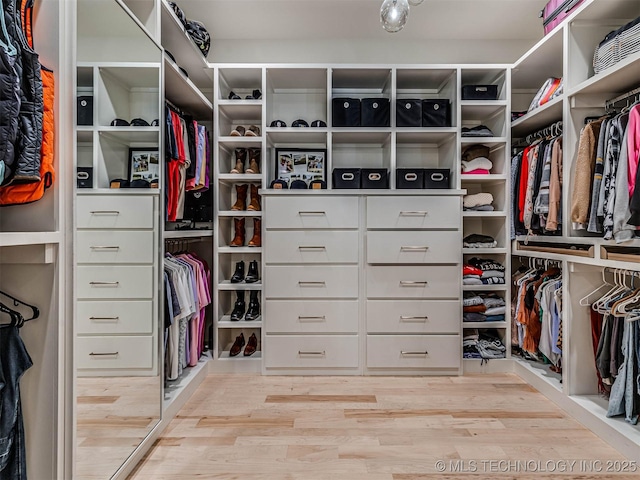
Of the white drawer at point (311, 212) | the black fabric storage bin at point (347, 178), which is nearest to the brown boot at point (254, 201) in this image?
the white drawer at point (311, 212)

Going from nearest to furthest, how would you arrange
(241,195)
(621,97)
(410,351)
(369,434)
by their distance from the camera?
(369,434) < (621,97) < (410,351) < (241,195)

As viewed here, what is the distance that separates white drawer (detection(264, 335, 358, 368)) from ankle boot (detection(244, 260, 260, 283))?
18.8 inches

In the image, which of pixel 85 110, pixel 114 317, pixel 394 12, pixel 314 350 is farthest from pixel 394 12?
pixel 314 350

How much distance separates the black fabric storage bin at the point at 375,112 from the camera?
3070mm

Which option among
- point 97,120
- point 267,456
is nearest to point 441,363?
point 267,456

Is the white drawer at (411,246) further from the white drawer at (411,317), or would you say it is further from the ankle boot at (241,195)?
the ankle boot at (241,195)

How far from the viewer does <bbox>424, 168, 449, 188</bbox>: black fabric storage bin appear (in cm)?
309

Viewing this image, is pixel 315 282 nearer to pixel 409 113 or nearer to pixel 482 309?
pixel 482 309

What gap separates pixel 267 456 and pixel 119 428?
67cm

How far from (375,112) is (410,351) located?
5.91 feet

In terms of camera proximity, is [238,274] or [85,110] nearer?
[85,110]

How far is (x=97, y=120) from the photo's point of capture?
1.52 metres

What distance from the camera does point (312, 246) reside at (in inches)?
118

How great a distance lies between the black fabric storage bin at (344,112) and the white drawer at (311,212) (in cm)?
59
